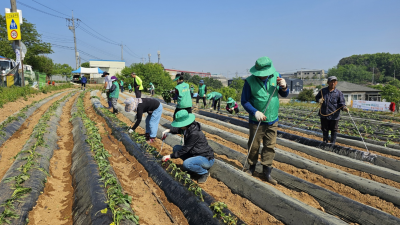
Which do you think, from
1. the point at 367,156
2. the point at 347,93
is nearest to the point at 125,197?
the point at 367,156

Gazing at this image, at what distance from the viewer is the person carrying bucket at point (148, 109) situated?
580cm

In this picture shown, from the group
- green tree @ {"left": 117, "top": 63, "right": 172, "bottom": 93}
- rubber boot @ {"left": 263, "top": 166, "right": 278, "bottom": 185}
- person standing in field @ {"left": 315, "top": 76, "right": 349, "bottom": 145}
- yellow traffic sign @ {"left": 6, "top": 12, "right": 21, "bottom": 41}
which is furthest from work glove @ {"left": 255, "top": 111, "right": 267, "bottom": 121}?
green tree @ {"left": 117, "top": 63, "right": 172, "bottom": 93}

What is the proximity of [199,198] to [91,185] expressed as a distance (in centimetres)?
156

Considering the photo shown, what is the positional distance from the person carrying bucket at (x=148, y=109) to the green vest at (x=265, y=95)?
2.92 meters

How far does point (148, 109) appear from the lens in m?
6.03

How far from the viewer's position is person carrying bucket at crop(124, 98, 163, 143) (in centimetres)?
580

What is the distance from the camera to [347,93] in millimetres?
38781

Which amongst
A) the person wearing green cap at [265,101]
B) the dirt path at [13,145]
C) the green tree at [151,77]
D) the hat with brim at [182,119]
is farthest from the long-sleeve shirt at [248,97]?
the green tree at [151,77]

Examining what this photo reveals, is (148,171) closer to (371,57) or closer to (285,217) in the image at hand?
(285,217)

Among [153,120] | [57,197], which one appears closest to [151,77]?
[153,120]

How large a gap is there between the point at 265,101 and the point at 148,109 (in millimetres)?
3141

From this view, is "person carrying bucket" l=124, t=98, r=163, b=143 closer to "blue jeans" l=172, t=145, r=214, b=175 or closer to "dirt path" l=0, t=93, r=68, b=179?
"blue jeans" l=172, t=145, r=214, b=175

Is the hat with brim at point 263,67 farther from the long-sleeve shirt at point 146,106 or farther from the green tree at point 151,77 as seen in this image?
the green tree at point 151,77

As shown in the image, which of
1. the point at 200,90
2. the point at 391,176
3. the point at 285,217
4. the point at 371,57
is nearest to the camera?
the point at 285,217
